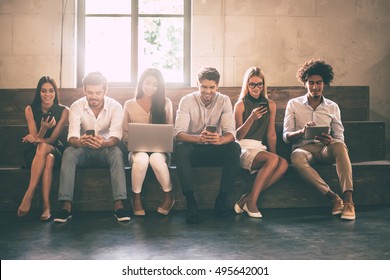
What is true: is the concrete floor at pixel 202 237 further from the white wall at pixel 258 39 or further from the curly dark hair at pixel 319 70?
the white wall at pixel 258 39

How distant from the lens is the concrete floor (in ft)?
8.16

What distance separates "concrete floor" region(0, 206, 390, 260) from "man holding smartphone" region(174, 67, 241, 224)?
0.74ft

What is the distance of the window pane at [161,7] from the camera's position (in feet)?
18.5

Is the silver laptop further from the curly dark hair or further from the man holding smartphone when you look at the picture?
the curly dark hair

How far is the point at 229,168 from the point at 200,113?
56cm

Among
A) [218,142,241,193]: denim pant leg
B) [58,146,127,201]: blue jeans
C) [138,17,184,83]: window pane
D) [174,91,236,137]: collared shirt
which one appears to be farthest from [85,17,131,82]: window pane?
[218,142,241,193]: denim pant leg

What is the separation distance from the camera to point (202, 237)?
2859mm

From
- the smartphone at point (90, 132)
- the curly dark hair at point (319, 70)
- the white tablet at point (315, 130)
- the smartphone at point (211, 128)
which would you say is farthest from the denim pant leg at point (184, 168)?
the curly dark hair at point (319, 70)

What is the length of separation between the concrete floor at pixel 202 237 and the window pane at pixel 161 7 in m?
2.94

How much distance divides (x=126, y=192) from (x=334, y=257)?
1744 mm

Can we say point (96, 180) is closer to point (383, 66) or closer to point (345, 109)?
point (345, 109)

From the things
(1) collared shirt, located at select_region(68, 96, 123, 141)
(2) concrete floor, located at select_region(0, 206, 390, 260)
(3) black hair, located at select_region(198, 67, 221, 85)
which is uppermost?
(3) black hair, located at select_region(198, 67, 221, 85)

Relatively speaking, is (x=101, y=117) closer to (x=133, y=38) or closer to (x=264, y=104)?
(x=264, y=104)
